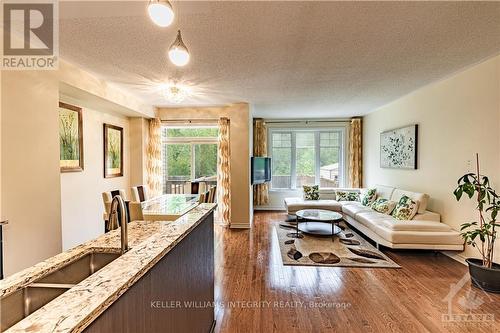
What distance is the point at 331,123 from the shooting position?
24.7 feet

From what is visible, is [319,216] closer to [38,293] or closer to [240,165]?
[240,165]

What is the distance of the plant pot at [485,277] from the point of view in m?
2.78

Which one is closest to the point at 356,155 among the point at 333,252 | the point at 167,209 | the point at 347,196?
the point at 347,196

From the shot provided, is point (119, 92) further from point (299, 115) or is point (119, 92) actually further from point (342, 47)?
point (299, 115)

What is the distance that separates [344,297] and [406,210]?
225 centimetres

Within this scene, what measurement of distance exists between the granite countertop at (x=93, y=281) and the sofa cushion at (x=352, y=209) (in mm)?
4293

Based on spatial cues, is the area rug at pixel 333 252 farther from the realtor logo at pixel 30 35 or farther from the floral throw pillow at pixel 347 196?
the realtor logo at pixel 30 35

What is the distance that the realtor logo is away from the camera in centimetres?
210

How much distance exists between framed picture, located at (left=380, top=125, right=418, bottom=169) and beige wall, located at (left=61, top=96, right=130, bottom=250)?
18.8 feet

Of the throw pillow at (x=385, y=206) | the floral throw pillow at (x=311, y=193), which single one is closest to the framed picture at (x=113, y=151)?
the floral throw pillow at (x=311, y=193)

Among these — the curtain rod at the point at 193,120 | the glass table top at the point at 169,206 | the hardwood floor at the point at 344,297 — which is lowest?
the hardwood floor at the point at 344,297

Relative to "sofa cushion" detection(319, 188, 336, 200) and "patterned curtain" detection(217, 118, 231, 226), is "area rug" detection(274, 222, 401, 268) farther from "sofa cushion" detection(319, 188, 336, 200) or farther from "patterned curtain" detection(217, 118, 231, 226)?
"sofa cushion" detection(319, 188, 336, 200)

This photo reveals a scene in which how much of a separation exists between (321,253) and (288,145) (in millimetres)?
4158

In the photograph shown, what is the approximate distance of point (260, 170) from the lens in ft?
21.4
